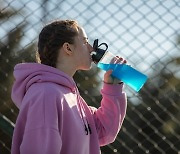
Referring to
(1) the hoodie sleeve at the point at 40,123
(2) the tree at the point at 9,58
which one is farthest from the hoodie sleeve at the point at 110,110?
(2) the tree at the point at 9,58

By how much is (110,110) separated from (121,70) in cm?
14

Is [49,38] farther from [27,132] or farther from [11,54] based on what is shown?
[11,54]

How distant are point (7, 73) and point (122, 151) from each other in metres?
0.74

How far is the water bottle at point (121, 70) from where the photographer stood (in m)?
1.95

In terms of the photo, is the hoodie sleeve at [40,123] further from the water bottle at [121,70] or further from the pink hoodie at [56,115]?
the water bottle at [121,70]

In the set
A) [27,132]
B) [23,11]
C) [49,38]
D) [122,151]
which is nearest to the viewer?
[27,132]

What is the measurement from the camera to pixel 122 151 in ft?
10.5

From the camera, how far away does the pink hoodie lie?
1.73 metres

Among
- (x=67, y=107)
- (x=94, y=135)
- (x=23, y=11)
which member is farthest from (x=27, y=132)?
(x=23, y=11)

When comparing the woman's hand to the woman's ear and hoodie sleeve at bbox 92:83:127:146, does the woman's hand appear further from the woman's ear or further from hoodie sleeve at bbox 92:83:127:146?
the woman's ear

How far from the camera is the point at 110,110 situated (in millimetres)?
2018

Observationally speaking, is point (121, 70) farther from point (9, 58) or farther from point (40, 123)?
point (9, 58)

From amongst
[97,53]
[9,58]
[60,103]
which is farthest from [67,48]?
[9,58]

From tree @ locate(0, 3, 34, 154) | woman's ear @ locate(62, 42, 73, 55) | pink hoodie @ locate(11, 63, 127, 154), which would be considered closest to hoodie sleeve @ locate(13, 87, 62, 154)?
pink hoodie @ locate(11, 63, 127, 154)
